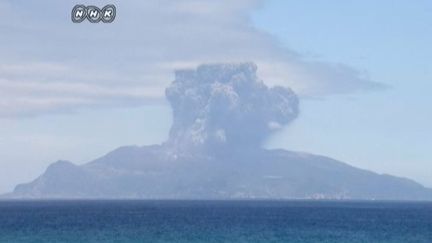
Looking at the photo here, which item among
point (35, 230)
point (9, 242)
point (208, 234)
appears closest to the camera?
point (9, 242)

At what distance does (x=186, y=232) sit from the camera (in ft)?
490

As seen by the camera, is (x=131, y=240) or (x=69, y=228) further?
(x=69, y=228)

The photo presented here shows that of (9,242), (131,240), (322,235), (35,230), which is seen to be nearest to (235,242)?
(131,240)

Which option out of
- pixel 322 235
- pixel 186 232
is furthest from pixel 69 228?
pixel 322 235

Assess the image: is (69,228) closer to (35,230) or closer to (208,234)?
(35,230)

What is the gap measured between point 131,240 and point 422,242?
4556 centimetres

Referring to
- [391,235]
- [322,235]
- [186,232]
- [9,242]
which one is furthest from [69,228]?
[391,235]

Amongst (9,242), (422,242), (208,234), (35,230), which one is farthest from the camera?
(35,230)

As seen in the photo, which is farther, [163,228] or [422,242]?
[163,228]

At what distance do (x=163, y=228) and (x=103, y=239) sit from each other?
32032mm

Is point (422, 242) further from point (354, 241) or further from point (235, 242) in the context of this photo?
point (235, 242)

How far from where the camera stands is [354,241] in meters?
134

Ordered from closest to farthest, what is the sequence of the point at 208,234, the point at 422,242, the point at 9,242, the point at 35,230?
the point at 9,242
the point at 422,242
the point at 208,234
the point at 35,230

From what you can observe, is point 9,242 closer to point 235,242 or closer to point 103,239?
point 103,239
